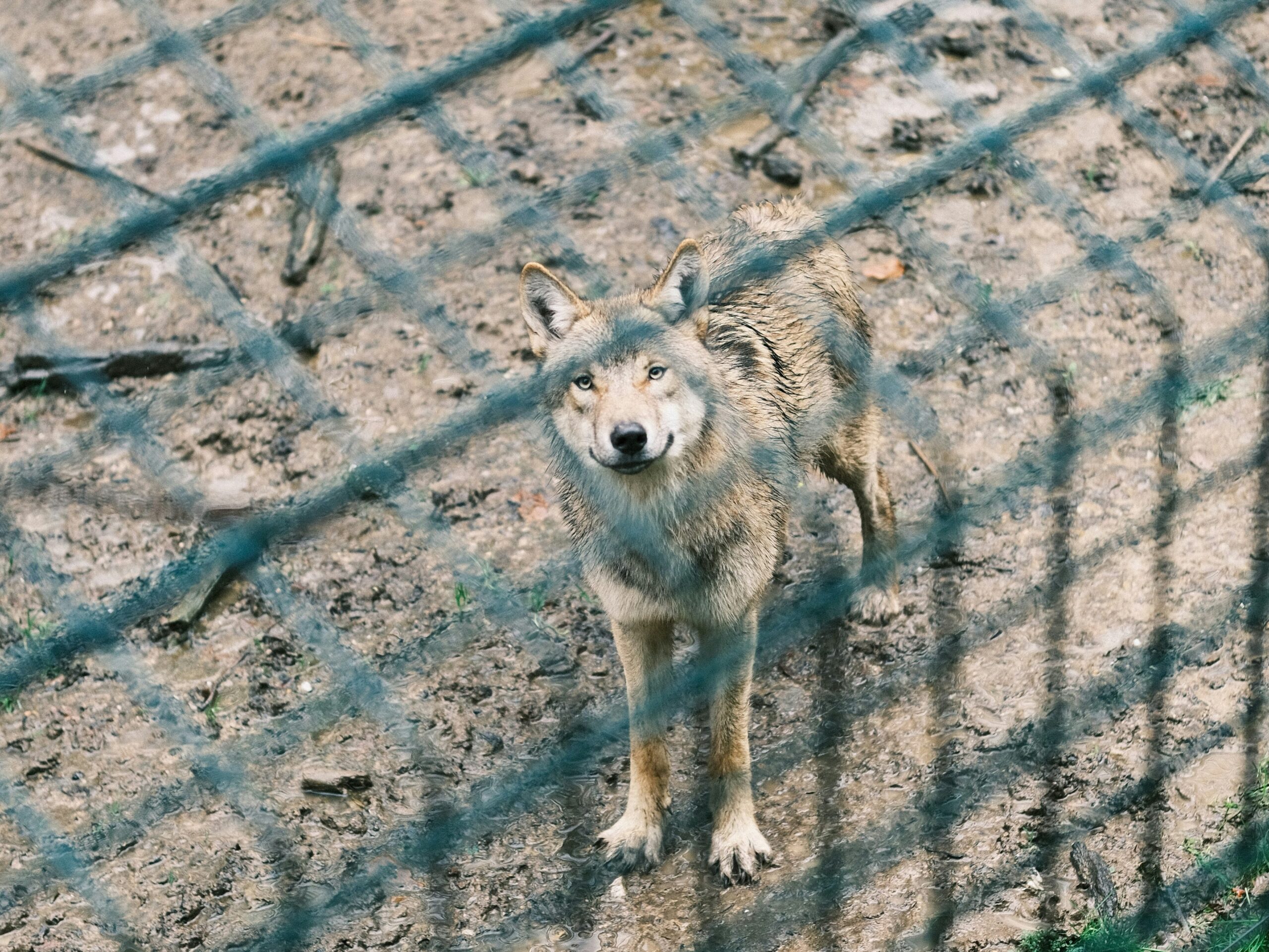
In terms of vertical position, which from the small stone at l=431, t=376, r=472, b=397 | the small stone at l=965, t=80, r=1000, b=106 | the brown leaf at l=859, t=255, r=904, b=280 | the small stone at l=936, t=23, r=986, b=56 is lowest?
the small stone at l=431, t=376, r=472, b=397

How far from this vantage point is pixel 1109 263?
3543mm

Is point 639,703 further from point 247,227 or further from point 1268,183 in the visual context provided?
point 1268,183

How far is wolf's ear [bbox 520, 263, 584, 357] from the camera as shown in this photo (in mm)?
3941

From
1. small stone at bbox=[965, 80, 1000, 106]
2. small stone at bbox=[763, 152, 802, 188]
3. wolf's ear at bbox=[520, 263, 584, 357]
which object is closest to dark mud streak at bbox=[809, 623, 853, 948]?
wolf's ear at bbox=[520, 263, 584, 357]

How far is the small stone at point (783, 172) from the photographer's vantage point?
21.7 ft

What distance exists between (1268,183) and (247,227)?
16.5 ft

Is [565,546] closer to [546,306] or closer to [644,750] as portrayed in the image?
[644,750]

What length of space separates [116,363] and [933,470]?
3590 millimetres

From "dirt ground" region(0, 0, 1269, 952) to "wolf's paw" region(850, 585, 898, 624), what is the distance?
66 millimetres

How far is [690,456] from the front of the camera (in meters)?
3.98

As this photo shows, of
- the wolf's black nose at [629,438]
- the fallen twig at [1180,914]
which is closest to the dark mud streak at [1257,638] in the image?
the fallen twig at [1180,914]

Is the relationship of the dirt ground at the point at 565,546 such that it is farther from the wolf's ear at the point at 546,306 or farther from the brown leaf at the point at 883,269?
the wolf's ear at the point at 546,306

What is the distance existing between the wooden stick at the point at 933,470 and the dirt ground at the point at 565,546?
0.11 feet

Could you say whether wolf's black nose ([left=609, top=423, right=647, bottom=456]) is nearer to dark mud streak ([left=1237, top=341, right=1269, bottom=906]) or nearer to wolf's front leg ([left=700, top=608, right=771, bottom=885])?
wolf's front leg ([left=700, top=608, right=771, bottom=885])
